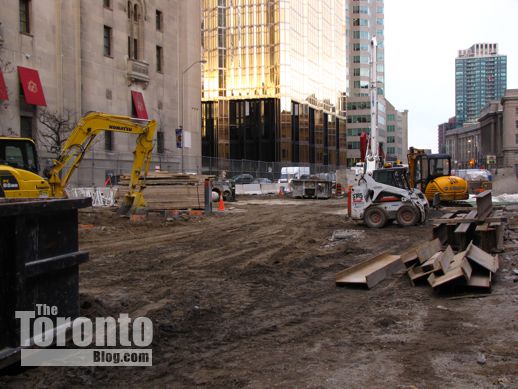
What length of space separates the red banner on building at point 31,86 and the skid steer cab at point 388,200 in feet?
75.4

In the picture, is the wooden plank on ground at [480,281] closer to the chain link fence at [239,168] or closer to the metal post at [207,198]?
the metal post at [207,198]

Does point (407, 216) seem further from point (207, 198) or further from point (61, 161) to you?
point (61, 161)

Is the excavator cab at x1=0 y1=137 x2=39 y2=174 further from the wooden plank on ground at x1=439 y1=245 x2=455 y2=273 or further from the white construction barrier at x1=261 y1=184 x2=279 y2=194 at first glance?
the white construction barrier at x1=261 y1=184 x2=279 y2=194

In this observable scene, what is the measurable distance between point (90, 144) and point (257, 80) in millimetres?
67961

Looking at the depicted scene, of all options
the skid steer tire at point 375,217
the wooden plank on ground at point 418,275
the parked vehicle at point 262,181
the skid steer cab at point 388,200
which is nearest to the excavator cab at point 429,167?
the skid steer cab at point 388,200

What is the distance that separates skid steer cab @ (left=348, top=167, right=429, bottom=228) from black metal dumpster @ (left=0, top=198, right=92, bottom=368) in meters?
15.2

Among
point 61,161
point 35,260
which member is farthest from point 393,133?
point 35,260

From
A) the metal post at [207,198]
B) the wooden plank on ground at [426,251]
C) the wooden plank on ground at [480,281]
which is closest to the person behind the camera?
the wooden plank on ground at [480,281]

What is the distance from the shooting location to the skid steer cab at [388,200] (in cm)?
1914

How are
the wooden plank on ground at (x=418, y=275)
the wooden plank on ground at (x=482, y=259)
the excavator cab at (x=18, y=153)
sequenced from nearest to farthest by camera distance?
1. the wooden plank on ground at (x=482, y=259)
2. the wooden plank on ground at (x=418, y=275)
3. the excavator cab at (x=18, y=153)

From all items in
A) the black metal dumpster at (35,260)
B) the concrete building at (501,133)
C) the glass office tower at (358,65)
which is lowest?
the black metal dumpster at (35,260)

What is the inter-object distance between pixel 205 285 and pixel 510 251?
723 cm

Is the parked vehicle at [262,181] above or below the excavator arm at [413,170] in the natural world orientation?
below

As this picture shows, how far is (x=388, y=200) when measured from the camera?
63.5ft
